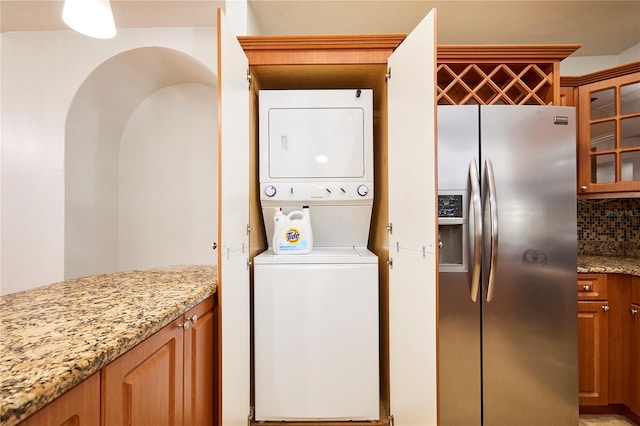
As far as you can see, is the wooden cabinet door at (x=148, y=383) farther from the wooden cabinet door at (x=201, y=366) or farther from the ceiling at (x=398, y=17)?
the ceiling at (x=398, y=17)

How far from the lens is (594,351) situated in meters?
1.83

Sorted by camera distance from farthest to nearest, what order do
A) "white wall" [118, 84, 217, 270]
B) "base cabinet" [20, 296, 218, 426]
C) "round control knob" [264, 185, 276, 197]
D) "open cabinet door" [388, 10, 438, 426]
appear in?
"white wall" [118, 84, 217, 270]
"round control knob" [264, 185, 276, 197]
"open cabinet door" [388, 10, 438, 426]
"base cabinet" [20, 296, 218, 426]

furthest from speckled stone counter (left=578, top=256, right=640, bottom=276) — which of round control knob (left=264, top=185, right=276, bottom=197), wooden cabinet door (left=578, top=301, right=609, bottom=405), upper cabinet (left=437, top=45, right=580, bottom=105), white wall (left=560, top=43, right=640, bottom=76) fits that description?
round control knob (left=264, top=185, right=276, bottom=197)

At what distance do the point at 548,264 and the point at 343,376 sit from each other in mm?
1325

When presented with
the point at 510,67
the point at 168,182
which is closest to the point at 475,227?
the point at 510,67

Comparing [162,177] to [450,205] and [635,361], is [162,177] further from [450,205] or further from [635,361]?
[635,361]

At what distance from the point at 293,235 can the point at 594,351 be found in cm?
207

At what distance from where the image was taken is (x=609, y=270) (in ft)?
5.98

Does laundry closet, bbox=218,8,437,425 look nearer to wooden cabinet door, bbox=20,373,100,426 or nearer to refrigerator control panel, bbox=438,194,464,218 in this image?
refrigerator control panel, bbox=438,194,464,218

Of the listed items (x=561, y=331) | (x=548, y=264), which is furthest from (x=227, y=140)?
(x=561, y=331)

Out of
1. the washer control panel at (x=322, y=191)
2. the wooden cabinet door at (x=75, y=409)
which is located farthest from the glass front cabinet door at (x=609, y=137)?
the wooden cabinet door at (x=75, y=409)

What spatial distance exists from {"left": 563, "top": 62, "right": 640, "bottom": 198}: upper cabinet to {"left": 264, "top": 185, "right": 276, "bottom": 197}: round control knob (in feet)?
7.03

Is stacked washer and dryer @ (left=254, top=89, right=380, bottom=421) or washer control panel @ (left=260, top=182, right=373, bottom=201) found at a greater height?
washer control panel @ (left=260, top=182, right=373, bottom=201)

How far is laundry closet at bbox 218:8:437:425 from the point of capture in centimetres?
121
